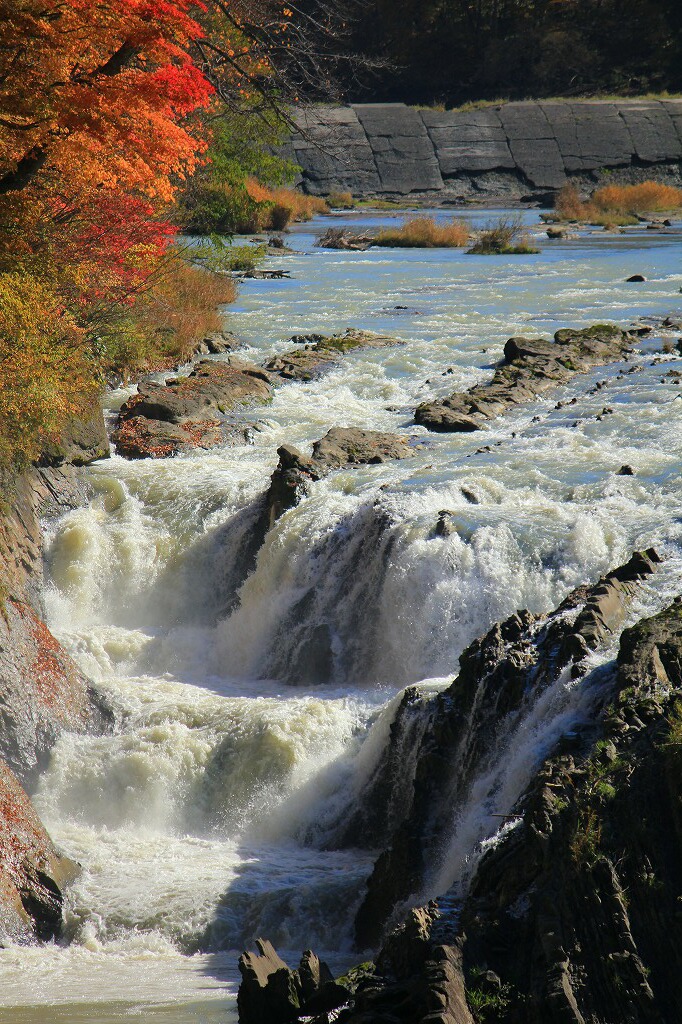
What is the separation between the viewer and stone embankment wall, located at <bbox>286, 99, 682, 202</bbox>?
195ft

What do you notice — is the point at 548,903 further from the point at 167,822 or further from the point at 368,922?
the point at 167,822

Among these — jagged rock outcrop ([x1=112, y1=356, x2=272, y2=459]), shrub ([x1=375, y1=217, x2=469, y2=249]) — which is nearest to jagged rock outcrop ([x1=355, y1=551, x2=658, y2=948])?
jagged rock outcrop ([x1=112, y1=356, x2=272, y2=459])

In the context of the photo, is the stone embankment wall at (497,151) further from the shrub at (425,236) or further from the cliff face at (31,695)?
the cliff face at (31,695)

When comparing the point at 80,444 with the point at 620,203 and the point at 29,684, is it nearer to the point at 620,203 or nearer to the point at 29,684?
the point at 29,684

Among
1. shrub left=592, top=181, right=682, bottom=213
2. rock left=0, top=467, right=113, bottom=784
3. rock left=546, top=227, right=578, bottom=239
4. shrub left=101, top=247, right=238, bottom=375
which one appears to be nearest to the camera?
rock left=0, top=467, right=113, bottom=784

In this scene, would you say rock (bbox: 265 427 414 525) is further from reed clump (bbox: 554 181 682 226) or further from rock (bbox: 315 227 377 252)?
reed clump (bbox: 554 181 682 226)

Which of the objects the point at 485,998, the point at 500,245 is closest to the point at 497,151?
the point at 500,245

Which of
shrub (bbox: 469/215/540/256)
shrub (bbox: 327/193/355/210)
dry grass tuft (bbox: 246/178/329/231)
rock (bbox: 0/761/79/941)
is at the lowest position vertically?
rock (bbox: 0/761/79/941)

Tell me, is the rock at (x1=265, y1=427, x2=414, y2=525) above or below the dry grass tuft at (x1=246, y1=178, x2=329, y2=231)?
below

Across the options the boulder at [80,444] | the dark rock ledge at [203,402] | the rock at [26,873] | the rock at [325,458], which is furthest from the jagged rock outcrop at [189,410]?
the rock at [26,873]

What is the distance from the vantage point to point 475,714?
910 cm

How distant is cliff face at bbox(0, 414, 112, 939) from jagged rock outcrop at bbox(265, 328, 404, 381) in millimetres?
5081

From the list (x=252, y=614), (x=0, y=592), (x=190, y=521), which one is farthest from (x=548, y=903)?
(x=190, y=521)

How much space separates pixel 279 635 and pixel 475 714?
16.2 ft
